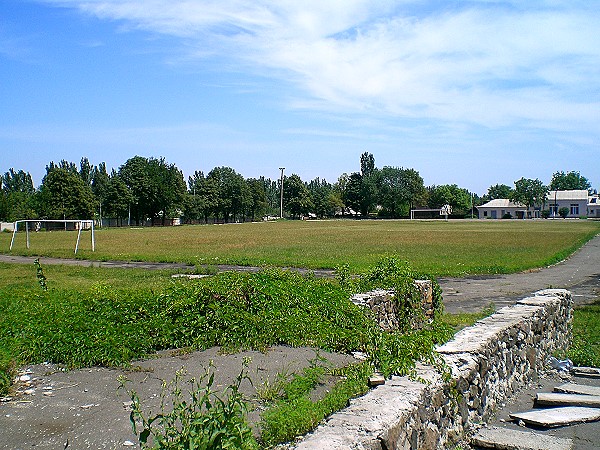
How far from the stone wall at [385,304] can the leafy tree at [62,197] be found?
86.5 m

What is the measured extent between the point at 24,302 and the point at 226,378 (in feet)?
14.1

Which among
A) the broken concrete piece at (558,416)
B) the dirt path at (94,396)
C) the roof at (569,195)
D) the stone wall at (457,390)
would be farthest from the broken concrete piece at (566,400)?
the roof at (569,195)

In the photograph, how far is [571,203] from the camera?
15625 cm

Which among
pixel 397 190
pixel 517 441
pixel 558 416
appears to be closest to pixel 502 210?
pixel 397 190

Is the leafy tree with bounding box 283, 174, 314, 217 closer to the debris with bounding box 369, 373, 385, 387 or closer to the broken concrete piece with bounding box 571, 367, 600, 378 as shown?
the broken concrete piece with bounding box 571, 367, 600, 378

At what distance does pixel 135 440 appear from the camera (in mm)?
4344

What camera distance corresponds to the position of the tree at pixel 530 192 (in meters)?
153

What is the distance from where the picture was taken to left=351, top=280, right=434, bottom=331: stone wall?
895 centimetres

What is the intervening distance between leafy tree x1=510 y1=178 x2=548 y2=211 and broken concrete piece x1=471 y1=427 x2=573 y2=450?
158518 mm

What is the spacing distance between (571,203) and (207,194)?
98361mm

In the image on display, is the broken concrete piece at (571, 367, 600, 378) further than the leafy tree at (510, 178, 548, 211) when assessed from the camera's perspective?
No

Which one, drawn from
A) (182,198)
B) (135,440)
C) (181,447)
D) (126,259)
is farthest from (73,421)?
(182,198)

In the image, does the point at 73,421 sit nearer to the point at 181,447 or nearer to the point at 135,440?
the point at 135,440

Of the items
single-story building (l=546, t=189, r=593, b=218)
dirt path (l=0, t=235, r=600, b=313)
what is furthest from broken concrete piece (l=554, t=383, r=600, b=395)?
single-story building (l=546, t=189, r=593, b=218)
